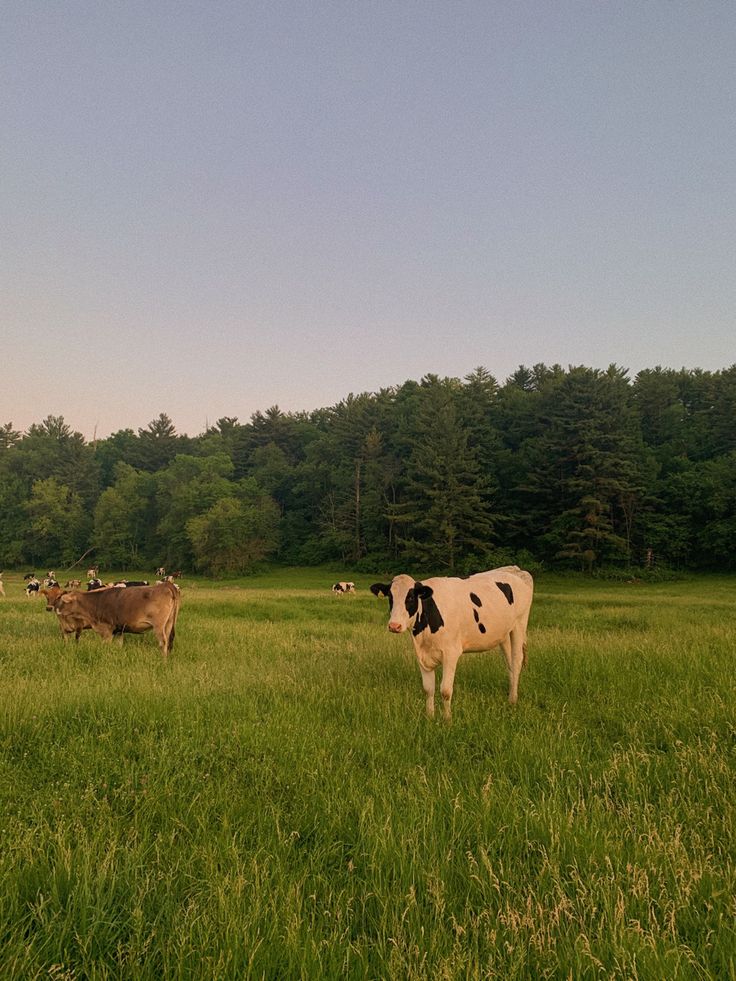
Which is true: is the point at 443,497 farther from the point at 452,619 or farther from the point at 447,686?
the point at 447,686

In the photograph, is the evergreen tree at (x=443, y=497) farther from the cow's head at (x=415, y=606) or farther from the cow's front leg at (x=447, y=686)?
the cow's front leg at (x=447, y=686)

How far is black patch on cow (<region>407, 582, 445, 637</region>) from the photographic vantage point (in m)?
6.80

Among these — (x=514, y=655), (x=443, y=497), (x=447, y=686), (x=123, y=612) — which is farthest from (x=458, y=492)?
(x=447, y=686)

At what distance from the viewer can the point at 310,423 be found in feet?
305

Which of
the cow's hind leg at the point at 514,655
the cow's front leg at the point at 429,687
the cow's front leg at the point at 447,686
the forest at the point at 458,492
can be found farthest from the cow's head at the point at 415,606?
the forest at the point at 458,492

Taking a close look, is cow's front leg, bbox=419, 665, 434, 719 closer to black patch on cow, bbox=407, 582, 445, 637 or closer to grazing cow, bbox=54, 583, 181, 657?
black patch on cow, bbox=407, 582, 445, 637

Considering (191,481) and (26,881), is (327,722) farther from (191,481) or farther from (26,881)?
(191,481)

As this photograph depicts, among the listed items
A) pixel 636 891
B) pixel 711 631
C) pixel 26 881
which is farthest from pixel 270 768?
pixel 711 631

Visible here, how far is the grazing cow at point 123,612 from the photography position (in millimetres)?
10961

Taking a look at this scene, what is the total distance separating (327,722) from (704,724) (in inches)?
161

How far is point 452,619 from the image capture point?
22.7 ft

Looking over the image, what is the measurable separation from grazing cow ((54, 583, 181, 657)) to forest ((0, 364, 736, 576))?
40.5 metres

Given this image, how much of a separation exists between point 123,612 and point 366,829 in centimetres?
929

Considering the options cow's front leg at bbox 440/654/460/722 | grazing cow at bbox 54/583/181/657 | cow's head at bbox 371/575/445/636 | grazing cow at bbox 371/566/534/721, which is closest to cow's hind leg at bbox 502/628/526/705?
grazing cow at bbox 371/566/534/721
